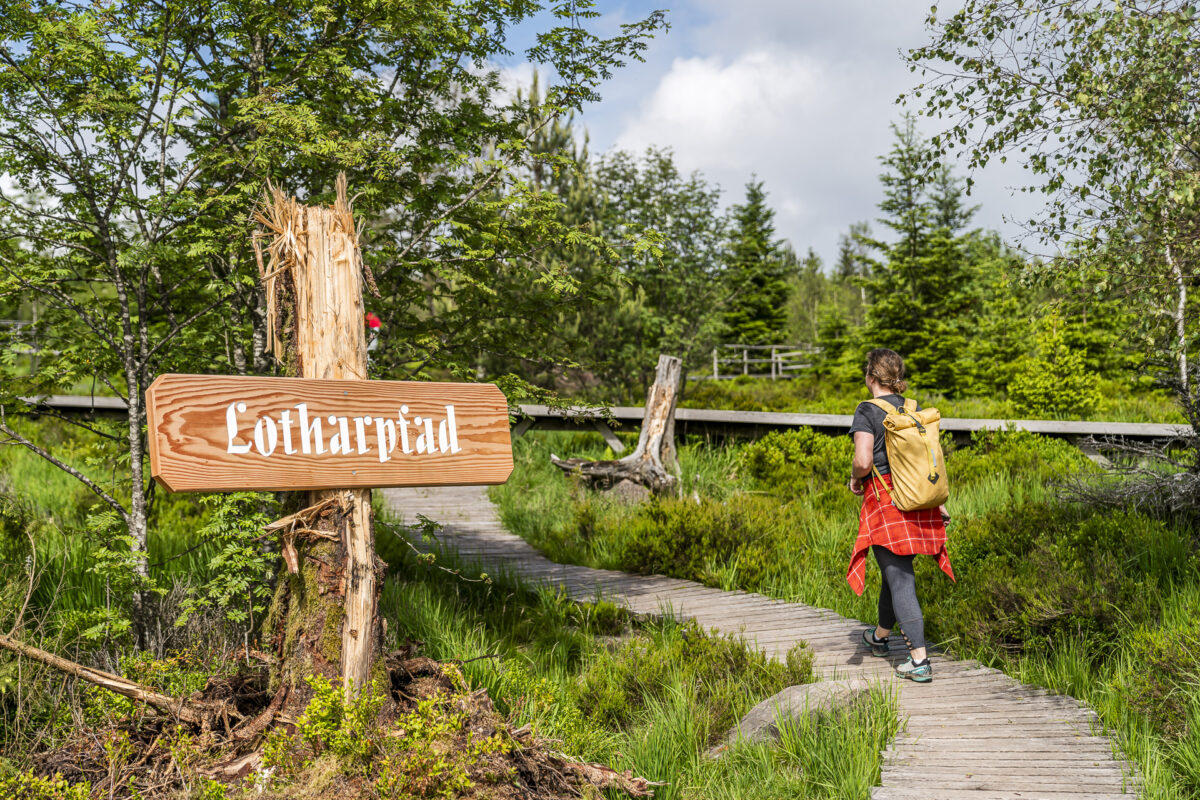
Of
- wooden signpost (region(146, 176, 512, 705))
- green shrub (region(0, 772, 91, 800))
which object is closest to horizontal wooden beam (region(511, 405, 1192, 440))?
wooden signpost (region(146, 176, 512, 705))

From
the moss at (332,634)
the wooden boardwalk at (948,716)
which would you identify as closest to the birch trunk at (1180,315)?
the wooden boardwalk at (948,716)

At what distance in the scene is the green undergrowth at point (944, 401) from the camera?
12.5 m

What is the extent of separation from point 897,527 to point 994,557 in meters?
2.00

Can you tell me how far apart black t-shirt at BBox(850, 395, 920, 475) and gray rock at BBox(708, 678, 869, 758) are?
3.56 feet

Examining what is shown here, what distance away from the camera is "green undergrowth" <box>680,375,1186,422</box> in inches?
492

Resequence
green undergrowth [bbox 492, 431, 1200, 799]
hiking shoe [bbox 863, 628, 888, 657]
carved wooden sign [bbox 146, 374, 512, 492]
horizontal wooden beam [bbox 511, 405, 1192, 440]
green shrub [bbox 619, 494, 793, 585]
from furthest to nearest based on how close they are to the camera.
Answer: horizontal wooden beam [bbox 511, 405, 1192, 440], green shrub [bbox 619, 494, 793, 585], hiking shoe [bbox 863, 628, 888, 657], green undergrowth [bbox 492, 431, 1200, 799], carved wooden sign [bbox 146, 374, 512, 492]

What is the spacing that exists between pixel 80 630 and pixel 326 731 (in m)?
2.14

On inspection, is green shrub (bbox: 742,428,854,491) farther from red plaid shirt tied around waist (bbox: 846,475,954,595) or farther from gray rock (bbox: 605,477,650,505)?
red plaid shirt tied around waist (bbox: 846,475,954,595)

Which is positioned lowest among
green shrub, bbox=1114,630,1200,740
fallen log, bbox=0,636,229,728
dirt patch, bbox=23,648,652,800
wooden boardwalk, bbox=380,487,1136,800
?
wooden boardwalk, bbox=380,487,1136,800

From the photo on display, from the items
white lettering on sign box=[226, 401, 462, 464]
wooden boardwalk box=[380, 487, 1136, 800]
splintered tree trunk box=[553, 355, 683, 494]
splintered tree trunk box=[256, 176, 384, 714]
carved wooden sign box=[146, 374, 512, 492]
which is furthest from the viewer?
splintered tree trunk box=[553, 355, 683, 494]

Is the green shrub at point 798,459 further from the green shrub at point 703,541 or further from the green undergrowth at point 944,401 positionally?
the green undergrowth at point 944,401

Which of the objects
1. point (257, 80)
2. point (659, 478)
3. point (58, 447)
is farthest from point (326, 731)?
point (58, 447)

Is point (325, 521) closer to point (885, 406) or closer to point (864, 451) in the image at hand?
point (864, 451)

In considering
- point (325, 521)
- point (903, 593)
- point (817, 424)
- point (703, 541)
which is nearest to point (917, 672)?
point (903, 593)
